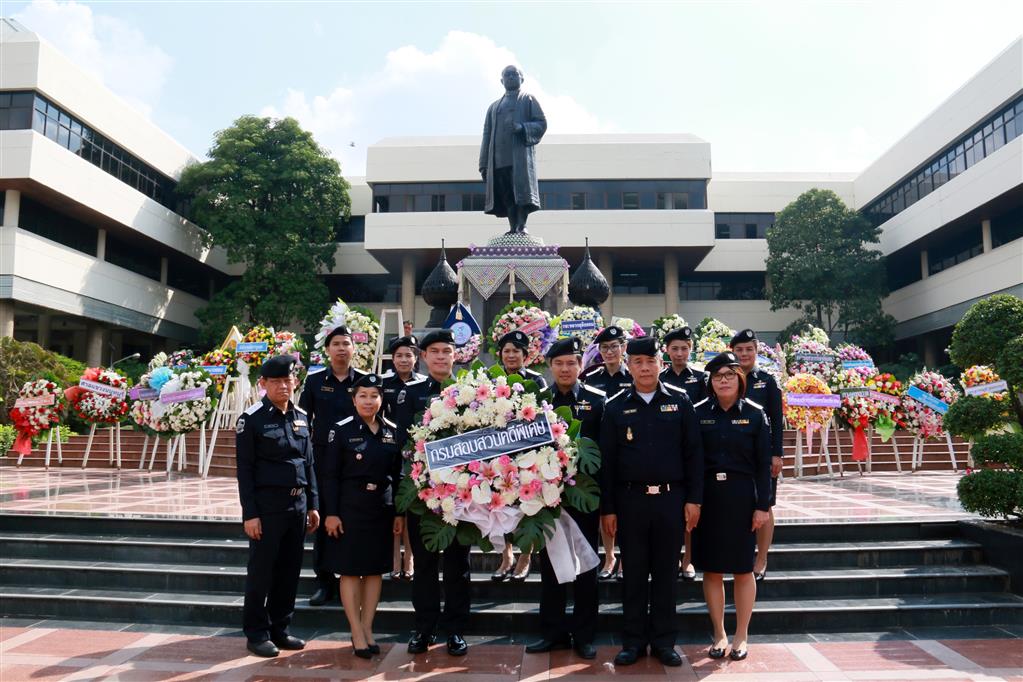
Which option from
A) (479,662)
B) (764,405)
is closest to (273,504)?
(479,662)

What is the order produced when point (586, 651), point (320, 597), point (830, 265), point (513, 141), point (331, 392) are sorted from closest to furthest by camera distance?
point (586, 651)
point (320, 597)
point (331, 392)
point (513, 141)
point (830, 265)

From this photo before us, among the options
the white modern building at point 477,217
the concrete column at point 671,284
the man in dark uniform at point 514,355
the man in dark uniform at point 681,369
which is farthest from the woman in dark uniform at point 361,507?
the concrete column at point 671,284

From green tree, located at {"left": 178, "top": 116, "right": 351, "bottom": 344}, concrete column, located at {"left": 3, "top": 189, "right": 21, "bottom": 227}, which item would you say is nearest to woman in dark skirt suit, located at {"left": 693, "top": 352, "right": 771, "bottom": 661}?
concrete column, located at {"left": 3, "top": 189, "right": 21, "bottom": 227}

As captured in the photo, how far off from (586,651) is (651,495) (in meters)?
0.98

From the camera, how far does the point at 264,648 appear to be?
4098 mm

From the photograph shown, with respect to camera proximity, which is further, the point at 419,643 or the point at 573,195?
the point at 573,195

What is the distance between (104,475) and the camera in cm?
1084

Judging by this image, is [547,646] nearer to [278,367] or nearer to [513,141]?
[278,367]

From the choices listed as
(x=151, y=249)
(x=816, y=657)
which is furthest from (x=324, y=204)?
(x=816, y=657)

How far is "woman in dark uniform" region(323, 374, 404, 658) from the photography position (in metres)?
4.08

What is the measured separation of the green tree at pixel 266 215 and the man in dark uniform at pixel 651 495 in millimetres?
24582

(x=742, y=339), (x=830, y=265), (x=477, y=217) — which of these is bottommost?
(x=742, y=339)

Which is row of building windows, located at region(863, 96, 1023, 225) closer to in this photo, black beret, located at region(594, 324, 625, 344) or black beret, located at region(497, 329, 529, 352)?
black beret, located at region(594, 324, 625, 344)

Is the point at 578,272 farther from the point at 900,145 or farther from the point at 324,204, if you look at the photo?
the point at 900,145
